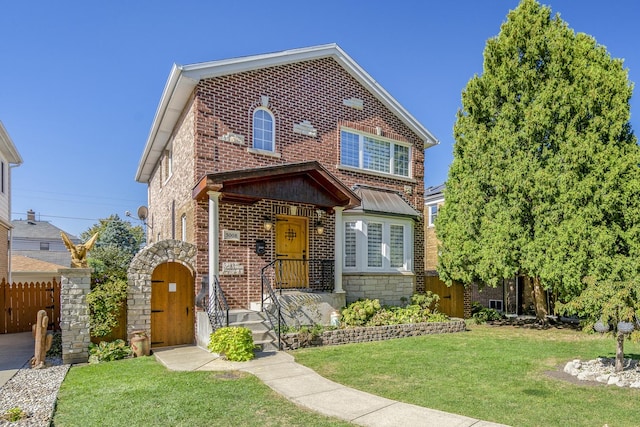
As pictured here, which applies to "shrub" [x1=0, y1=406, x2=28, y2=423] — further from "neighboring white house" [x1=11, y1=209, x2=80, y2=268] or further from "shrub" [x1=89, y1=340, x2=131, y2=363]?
"neighboring white house" [x1=11, y1=209, x2=80, y2=268]

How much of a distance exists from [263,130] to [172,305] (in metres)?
5.64

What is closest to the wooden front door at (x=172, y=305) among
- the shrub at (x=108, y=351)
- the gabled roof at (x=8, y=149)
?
the shrub at (x=108, y=351)

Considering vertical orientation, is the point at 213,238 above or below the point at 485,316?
above

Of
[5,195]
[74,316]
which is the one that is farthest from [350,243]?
[5,195]

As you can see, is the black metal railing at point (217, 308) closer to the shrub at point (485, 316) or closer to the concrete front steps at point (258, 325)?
the concrete front steps at point (258, 325)

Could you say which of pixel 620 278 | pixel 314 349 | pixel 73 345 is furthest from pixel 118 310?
pixel 620 278

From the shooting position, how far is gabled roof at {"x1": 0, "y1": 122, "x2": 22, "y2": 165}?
15945 millimetres

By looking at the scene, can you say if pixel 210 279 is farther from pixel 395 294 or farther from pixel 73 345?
pixel 395 294

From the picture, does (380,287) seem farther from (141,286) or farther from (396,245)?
→ (141,286)

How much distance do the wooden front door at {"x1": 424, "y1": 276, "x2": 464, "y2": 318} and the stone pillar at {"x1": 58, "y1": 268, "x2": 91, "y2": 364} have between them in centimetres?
1166

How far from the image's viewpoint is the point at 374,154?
14883mm

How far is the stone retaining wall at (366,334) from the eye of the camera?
9688 mm

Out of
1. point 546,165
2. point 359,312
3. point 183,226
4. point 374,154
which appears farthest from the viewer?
point 374,154

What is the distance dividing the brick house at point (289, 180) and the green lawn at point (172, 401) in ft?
9.59
